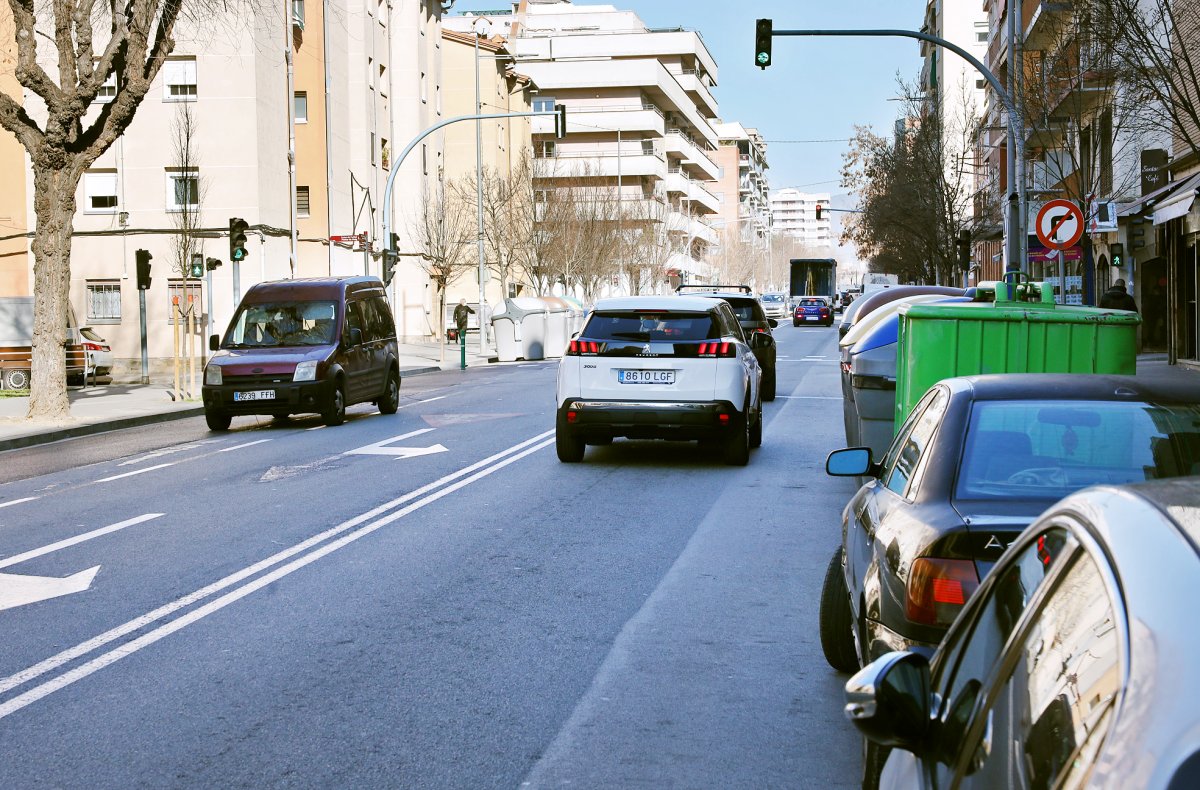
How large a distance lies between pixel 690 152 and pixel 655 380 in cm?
10155

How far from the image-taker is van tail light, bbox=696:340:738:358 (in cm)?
1469

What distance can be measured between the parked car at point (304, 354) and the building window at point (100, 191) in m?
23.0

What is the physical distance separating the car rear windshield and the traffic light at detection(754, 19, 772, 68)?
1307 cm

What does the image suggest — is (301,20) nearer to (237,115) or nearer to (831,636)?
(237,115)

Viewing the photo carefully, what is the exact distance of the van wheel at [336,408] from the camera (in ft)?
68.0

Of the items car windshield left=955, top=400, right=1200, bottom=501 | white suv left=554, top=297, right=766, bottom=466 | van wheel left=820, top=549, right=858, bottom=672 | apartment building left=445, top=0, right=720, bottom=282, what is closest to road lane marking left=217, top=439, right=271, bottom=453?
white suv left=554, top=297, right=766, bottom=466

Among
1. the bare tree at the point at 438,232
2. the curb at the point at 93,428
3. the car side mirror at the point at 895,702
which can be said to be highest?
the bare tree at the point at 438,232

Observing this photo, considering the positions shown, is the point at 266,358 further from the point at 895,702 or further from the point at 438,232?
the point at 438,232

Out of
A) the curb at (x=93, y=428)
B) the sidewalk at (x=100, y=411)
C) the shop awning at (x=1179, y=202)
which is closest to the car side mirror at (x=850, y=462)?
the curb at (x=93, y=428)

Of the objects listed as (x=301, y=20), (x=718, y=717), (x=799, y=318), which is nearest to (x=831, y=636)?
(x=718, y=717)

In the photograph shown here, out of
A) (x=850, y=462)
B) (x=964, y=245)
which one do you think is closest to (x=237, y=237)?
(x=964, y=245)

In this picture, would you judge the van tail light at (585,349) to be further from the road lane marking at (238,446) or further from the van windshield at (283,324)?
the van windshield at (283,324)

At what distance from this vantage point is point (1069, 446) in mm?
4934

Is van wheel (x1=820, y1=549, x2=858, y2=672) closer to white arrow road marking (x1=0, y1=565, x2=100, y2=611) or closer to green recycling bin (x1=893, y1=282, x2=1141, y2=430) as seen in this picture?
green recycling bin (x1=893, y1=282, x2=1141, y2=430)
